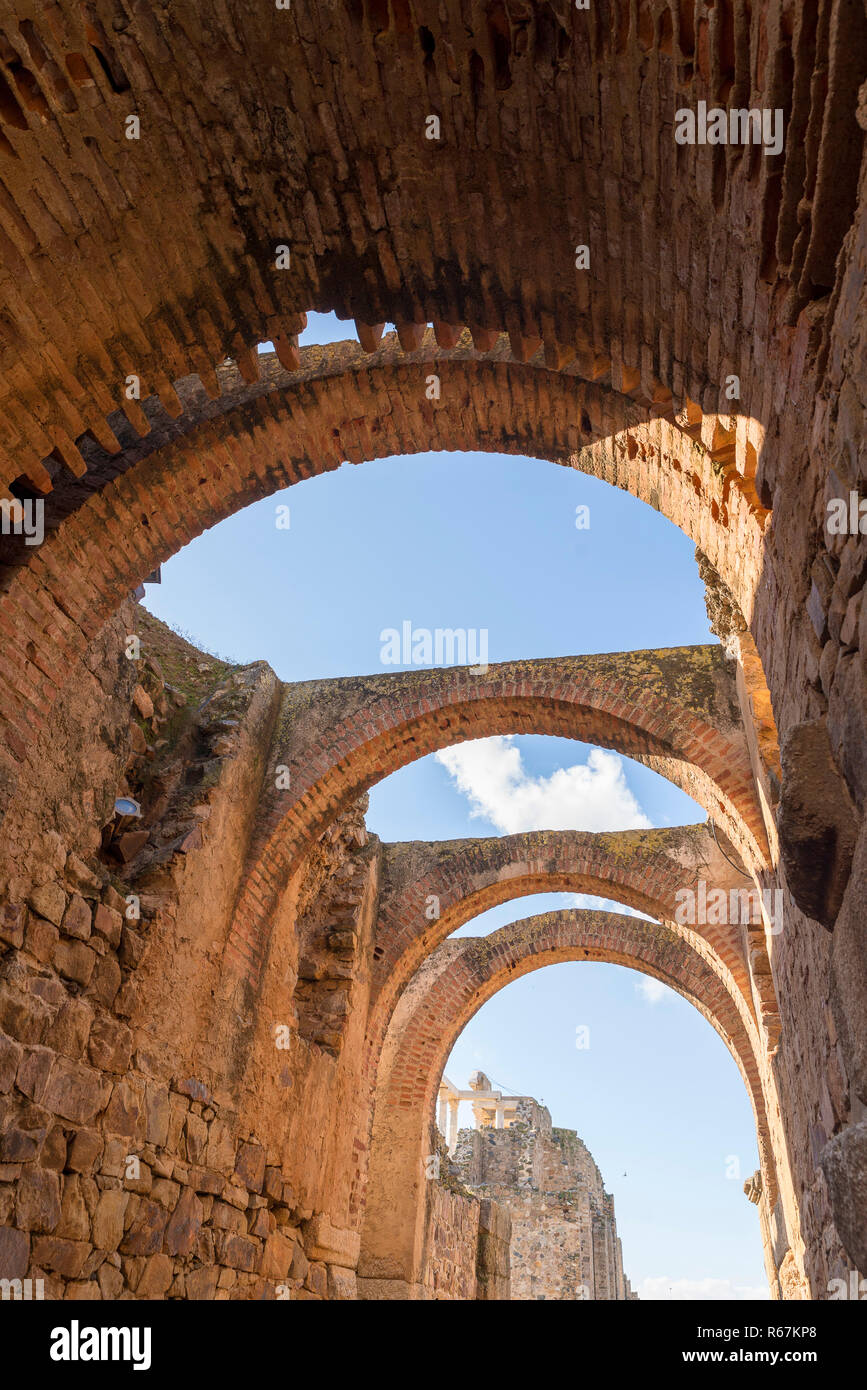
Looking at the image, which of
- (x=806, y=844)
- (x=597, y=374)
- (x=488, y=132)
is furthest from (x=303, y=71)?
(x=806, y=844)

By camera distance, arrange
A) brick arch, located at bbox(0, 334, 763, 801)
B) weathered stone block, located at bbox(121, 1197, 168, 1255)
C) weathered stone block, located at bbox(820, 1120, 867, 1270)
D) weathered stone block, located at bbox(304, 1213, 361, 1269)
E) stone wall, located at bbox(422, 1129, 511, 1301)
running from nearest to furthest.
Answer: weathered stone block, located at bbox(820, 1120, 867, 1270) < brick arch, located at bbox(0, 334, 763, 801) < weathered stone block, located at bbox(121, 1197, 168, 1255) < weathered stone block, located at bbox(304, 1213, 361, 1269) < stone wall, located at bbox(422, 1129, 511, 1301)

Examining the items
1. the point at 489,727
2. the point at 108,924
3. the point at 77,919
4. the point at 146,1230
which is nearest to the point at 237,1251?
the point at 146,1230

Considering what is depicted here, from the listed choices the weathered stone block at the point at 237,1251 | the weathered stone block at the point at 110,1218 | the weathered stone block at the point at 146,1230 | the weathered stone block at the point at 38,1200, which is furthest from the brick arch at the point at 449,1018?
the weathered stone block at the point at 38,1200

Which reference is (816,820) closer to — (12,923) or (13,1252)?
(12,923)

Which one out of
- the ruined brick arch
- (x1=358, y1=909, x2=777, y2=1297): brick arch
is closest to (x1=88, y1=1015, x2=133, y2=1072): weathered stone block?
the ruined brick arch

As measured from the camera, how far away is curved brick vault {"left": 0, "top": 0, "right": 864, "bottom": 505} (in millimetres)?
2451

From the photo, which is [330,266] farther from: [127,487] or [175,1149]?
[175,1149]

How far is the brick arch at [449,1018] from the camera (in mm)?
10320

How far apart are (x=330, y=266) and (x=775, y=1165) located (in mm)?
9155

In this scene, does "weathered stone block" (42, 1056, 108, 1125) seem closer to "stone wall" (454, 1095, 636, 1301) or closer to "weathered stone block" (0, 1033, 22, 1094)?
"weathered stone block" (0, 1033, 22, 1094)

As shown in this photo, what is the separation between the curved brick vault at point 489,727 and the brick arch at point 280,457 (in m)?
3.04

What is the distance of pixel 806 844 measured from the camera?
2.33 m

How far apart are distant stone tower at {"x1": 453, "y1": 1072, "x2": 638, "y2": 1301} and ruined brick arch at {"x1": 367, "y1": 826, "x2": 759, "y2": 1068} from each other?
1083 cm

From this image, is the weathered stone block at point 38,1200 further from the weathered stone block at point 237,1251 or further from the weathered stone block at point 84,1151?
the weathered stone block at point 237,1251
